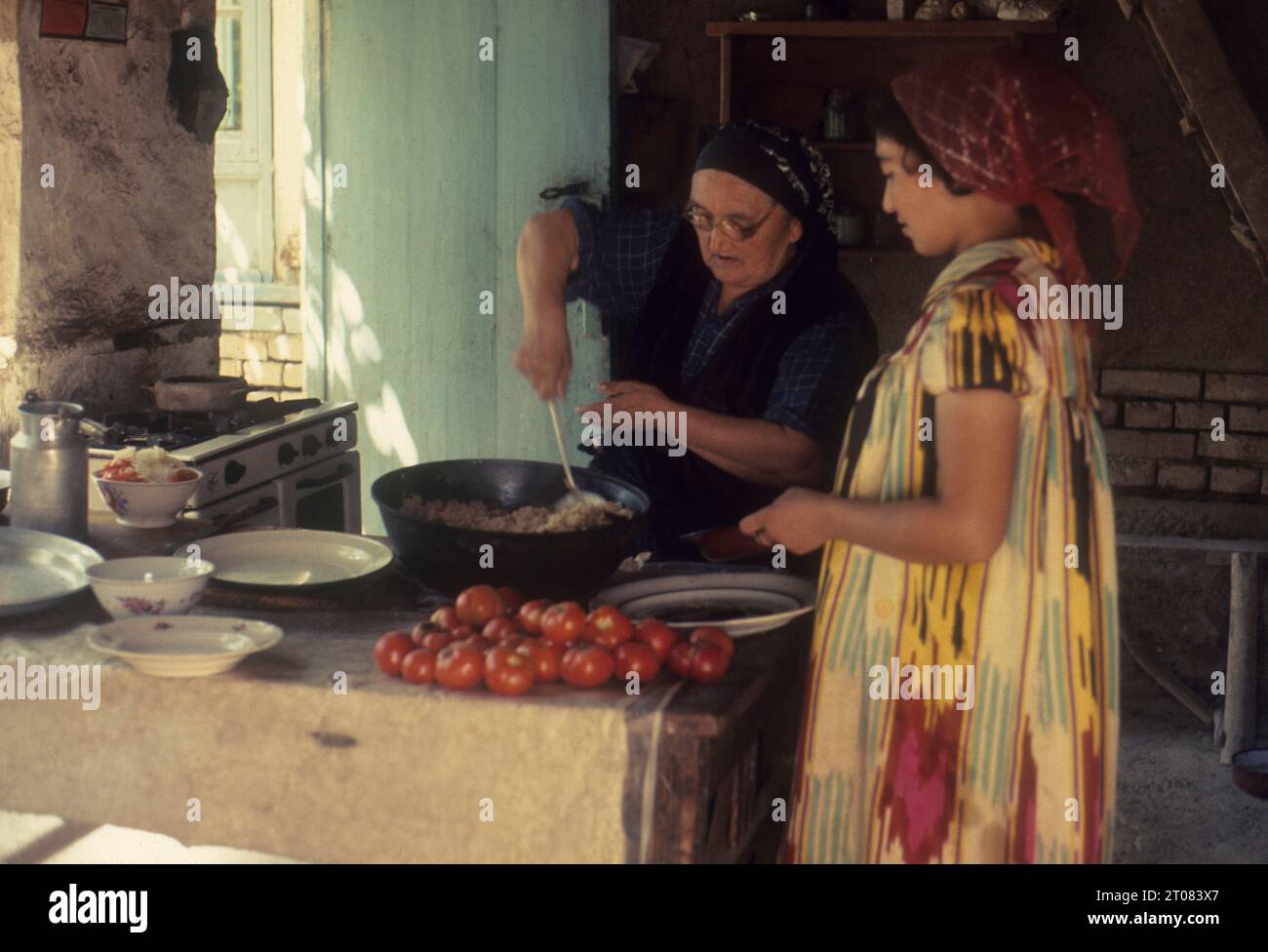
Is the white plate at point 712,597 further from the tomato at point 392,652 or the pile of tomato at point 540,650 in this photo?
the tomato at point 392,652

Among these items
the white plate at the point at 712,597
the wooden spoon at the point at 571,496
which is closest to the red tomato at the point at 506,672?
A: the white plate at the point at 712,597

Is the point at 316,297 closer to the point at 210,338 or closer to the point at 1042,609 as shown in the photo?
the point at 210,338

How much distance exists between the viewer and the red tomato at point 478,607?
A: 2.19m

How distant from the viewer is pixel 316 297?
5223mm

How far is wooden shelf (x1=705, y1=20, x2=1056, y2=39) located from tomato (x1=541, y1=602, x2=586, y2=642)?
3.29m

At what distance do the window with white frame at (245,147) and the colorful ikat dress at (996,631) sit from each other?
536cm

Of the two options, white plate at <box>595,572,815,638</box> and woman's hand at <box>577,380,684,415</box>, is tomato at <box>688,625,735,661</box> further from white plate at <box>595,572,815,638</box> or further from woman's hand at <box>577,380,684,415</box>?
woman's hand at <box>577,380,684,415</box>

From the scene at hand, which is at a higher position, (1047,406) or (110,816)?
(1047,406)

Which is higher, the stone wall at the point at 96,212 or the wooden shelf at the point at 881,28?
the wooden shelf at the point at 881,28

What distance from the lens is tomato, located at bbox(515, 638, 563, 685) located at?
2080mm

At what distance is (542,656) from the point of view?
2082 millimetres

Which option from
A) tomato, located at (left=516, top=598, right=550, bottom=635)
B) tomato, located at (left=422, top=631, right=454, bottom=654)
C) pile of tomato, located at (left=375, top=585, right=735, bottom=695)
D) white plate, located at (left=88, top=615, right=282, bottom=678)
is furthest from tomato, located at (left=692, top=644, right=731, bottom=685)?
white plate, located at (left=88, top=615, right=282, bottom=678)

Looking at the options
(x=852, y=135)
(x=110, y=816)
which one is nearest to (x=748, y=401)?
(x=110, y=816)
